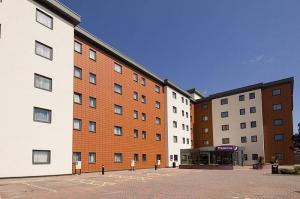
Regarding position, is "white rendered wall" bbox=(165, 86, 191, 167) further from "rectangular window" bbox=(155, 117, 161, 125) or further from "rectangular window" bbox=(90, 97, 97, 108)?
"rectangular window" bbox=(90, 97, 97, 108)

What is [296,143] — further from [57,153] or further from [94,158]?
[57,153]

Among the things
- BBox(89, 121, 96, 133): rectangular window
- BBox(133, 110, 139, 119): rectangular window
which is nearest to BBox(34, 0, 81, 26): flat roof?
BBox(89, 121, 96, 133): rectangular window

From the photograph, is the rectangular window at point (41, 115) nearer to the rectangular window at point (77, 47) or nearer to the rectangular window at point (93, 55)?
the rectangular window at point (77, 47)

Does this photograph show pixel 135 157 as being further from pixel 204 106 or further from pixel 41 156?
pixel 204 106

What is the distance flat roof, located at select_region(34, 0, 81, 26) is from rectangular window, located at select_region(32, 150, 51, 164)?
1409 cm

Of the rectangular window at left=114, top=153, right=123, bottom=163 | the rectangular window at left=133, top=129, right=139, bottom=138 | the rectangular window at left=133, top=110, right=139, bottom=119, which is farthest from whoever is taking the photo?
the rectangular window at left=133, top=110, right=139, bottom=119

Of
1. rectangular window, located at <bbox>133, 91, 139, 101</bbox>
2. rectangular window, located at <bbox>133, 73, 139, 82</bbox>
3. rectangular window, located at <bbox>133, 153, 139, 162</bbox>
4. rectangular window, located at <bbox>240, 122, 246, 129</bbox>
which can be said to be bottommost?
rectangular window, located at <bbox>133, 153, 139, 162</bbox>

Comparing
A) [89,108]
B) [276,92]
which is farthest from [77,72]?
[276,92]

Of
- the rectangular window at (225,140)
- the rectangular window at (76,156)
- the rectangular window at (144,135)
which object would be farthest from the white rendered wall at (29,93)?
the rectangular window at (225,140)

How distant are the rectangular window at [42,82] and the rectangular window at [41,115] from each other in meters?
2.10

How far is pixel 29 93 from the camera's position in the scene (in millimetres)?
29234

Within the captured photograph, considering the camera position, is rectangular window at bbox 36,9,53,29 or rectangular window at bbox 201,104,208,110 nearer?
rectangular window at bbox 36,9,53,29

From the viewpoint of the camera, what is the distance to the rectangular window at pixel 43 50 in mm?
30956

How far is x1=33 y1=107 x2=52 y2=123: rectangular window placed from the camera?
29.8 m
